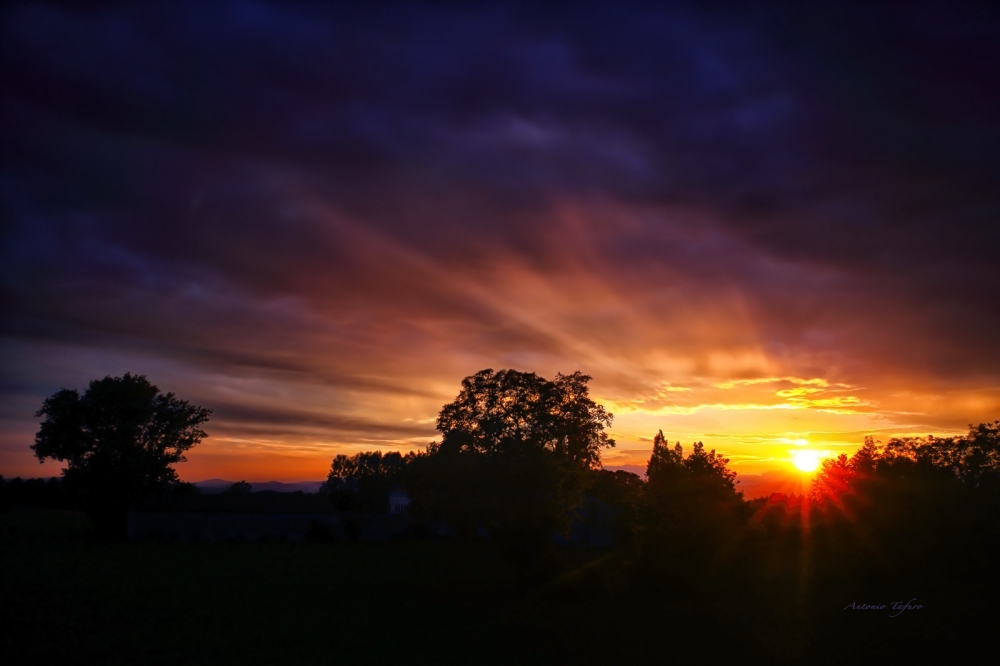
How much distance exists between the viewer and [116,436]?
5566cm

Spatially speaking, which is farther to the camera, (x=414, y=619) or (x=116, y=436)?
(x=116, y=436)

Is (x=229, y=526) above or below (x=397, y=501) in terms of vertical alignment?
below

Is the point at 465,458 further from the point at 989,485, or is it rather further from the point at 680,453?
the point at 989,485

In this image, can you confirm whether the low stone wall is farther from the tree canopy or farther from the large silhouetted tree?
the tree canopy

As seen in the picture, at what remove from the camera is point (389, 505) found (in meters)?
73.2

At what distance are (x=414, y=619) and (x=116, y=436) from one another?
4759 centimetres

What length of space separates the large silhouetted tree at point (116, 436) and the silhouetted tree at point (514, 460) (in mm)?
23034

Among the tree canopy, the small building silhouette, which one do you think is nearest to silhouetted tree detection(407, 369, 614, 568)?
the tree canopy

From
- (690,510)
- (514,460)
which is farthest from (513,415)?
(690,510)

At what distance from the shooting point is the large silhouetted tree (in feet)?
174

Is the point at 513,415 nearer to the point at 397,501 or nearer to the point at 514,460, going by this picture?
the point at 514,460

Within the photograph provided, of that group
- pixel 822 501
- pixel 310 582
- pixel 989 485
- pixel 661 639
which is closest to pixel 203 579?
pixel 310 582

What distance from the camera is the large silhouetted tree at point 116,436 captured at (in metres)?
53.0

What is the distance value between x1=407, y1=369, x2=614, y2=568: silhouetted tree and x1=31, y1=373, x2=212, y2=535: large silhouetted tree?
2303 centimetres
